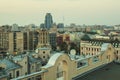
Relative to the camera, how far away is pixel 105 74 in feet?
26.9

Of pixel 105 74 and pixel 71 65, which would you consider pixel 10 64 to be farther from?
pixel 71 65

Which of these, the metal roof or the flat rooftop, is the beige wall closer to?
the flat rooftop

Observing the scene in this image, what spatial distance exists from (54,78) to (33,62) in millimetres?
20552

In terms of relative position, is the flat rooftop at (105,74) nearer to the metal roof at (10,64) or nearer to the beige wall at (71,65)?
the beige wall at (71,65)

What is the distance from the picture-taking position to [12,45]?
6844 cm

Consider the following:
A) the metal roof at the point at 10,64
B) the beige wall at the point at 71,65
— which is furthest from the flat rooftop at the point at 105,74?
the metal roof at the point at 10,64

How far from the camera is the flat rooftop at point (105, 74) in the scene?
7.78 meters

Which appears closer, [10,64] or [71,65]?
[71,65]

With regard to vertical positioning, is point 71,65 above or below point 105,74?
above

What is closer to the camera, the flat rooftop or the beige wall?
the beige wall

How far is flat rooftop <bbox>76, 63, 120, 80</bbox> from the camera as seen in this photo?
7.78m

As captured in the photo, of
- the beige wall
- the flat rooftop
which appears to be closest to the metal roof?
the beige wall

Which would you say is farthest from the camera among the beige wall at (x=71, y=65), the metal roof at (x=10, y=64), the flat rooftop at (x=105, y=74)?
the metal roof at (x=10, y=64)

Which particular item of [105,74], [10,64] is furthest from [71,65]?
[10,64]
